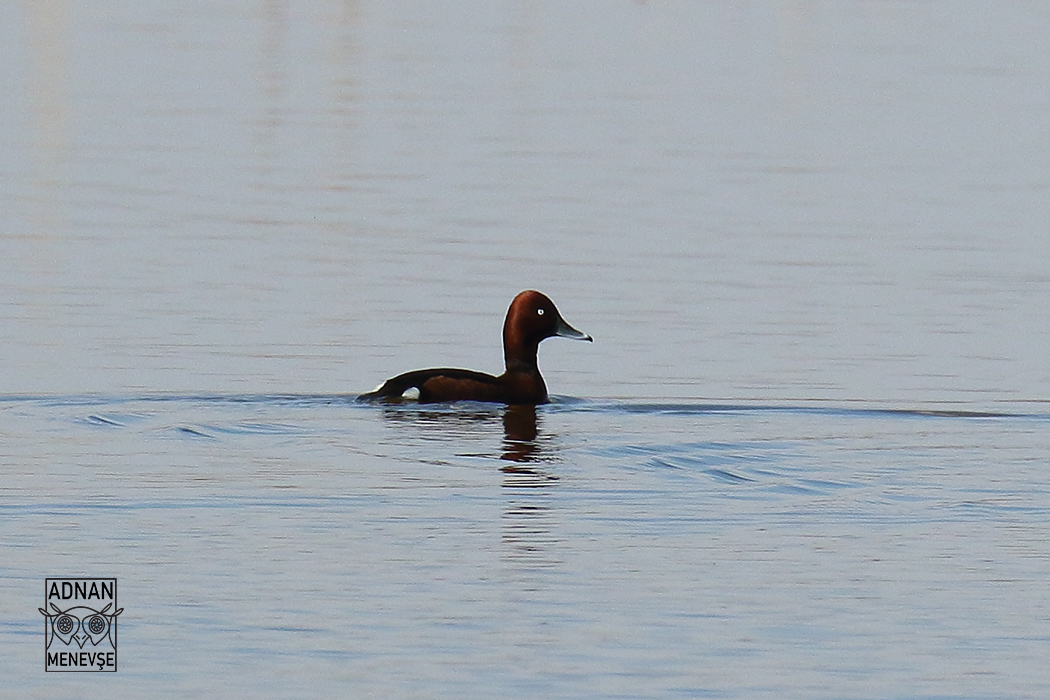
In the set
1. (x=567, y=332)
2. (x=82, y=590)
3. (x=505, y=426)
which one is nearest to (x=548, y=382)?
(x=567, y=332)

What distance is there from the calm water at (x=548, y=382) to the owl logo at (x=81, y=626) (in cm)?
8

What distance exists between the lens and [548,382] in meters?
14.1

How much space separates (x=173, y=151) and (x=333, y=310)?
7498mm

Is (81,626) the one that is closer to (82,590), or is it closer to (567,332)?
(82,590)

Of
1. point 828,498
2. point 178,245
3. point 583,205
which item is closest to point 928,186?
point 583,205

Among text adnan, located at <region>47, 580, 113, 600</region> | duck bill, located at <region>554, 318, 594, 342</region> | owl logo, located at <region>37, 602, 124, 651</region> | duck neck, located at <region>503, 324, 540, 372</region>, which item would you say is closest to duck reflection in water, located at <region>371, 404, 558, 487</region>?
duck neck, located at <region>503, 324, 540, 372</region>

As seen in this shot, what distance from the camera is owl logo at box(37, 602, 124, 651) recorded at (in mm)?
7977

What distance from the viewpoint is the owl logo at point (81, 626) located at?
7977 mm

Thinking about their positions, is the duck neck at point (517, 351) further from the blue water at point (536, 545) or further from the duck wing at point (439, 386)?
the blue water at point (536, 545)

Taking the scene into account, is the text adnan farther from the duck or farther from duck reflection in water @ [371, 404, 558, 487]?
the duck
